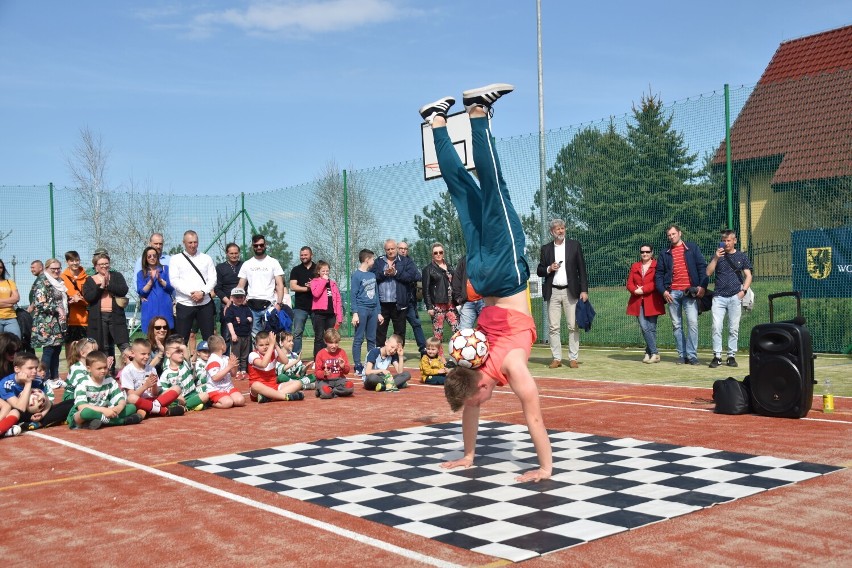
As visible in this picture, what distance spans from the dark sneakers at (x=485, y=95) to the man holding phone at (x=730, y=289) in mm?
6356

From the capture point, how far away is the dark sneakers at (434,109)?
588 centimetres

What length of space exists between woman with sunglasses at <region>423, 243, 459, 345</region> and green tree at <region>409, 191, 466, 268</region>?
3.87 meters

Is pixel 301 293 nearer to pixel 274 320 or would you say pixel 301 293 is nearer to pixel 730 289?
pixel 274 320

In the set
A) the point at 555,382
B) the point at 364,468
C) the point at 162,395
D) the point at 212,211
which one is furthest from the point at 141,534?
the point at 212,211

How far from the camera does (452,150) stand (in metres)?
5.78

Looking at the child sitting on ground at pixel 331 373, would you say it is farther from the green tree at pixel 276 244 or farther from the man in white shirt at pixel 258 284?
the green tree at pixel 276 244

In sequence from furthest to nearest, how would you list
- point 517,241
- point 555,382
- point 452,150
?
1. point 555,382
2. point 452,150
3. point 517,241

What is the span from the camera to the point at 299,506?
4.52 metres

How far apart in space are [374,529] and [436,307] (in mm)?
8055

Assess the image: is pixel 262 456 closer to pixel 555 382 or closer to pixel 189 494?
pixel 189 494

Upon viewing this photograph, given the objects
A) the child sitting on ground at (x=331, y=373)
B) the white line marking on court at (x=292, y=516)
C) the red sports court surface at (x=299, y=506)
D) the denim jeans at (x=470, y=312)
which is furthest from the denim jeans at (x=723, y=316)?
the white line marking on court at (x=292, y=516)

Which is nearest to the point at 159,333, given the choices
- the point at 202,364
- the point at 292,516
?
the point at 202,364

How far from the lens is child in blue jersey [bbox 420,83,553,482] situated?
16.1 ft

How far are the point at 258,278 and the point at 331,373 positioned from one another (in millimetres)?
2757
